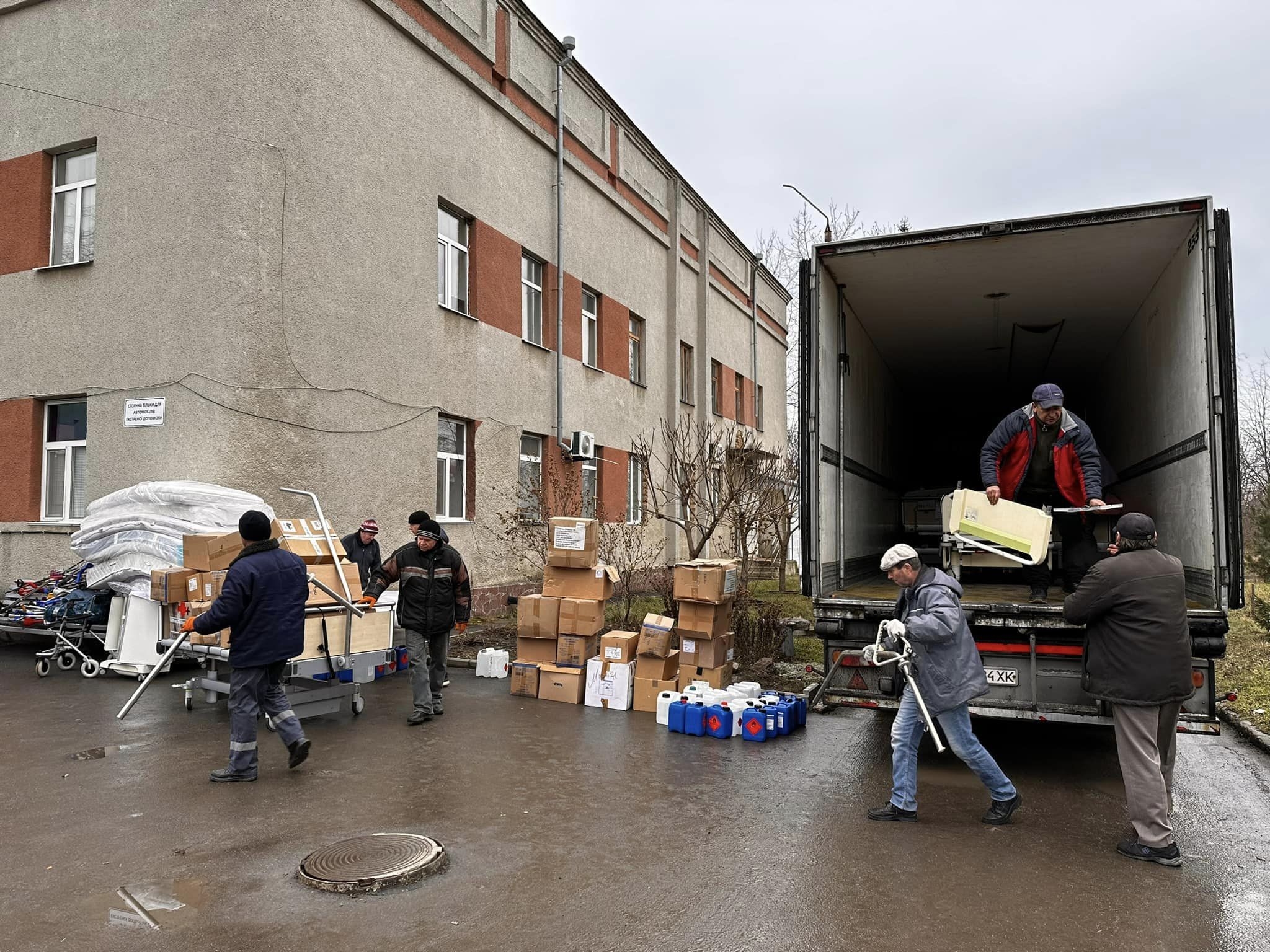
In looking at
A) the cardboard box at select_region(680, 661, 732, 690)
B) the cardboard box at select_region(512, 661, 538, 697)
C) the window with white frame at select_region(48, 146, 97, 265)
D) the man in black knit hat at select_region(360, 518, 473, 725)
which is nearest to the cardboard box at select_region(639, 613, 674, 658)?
the cardboard box at select_region(680, 661, 732, 690)

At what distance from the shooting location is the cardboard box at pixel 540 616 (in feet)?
30.0

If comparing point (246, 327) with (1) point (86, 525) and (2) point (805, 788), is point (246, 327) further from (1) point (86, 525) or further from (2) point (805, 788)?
(2) point (805, 788)

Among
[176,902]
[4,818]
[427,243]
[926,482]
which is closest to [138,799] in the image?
[4,818]

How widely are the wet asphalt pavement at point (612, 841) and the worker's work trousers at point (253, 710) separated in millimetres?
216

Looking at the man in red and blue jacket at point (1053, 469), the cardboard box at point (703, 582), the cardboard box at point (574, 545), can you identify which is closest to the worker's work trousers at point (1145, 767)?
the man in red and blue jacket at point (1053, 469)

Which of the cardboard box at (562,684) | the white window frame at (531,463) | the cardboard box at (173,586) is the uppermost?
the white window frame at (531,463)

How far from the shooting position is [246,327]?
1105 cm

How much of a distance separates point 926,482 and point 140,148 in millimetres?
11672

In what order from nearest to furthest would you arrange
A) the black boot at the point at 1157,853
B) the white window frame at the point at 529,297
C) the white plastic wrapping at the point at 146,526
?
the black boot at the point at 1157,853, the white plastic wrapping at the point at 146,526, the white window frame at the point at 529,297

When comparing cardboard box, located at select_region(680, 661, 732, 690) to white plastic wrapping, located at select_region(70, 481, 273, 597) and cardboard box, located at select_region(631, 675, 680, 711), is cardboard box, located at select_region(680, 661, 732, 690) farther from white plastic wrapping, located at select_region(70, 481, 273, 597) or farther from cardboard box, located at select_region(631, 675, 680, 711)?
white plastic wrapping, located at select_region(70, 481, 273, 597)

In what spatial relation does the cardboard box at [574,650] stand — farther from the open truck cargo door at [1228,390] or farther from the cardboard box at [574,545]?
the open truck cargo door at [1228,390]

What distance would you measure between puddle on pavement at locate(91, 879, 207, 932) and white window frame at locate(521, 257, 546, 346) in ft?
Result: 41.4

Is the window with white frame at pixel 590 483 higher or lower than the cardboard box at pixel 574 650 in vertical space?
higher

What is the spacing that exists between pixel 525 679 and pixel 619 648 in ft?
3.63
